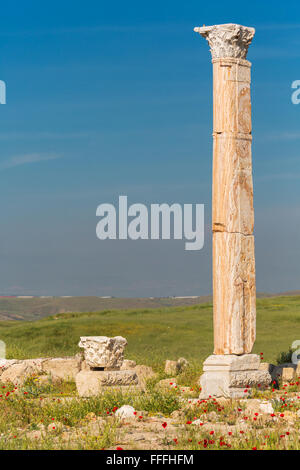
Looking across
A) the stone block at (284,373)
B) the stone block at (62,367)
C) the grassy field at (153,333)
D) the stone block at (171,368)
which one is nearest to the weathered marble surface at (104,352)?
the stone block at (62,367)

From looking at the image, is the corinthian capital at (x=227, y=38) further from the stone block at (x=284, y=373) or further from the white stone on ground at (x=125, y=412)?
the white stone on ground at (x=125, y=412)

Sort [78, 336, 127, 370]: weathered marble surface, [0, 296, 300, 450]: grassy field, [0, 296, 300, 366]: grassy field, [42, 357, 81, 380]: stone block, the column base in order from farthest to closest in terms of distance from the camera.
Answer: [0, 296, 300, 366]: grassy field < [42, 357, 81, 380]: stone block < [78, 336, 127, 370]: weathered marble surface < the column base < [0, 296, 300, 450]: grassy field

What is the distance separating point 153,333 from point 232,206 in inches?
546

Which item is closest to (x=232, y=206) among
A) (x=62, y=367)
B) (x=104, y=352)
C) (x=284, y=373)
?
(x=104, y=352)

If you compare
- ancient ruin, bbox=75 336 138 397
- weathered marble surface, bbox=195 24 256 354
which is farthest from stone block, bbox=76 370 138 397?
weathered marble surface, bbox=195 24 256 354

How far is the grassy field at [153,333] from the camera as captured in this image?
2562cm

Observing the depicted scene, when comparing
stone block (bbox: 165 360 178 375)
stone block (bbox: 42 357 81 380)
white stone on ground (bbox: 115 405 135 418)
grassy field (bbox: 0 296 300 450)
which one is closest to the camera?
grassy field (bbox: 0 296 300 450)

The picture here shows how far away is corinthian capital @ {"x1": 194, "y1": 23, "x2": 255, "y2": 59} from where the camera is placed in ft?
54.0

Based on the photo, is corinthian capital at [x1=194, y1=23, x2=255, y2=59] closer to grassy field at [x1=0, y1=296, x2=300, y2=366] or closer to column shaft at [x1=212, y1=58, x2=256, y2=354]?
column shaft at [x1=212, y1=58, x2=256, y2=354]

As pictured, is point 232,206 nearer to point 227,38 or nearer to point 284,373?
point 227,38

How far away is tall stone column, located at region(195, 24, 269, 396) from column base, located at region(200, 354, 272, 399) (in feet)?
0.09
